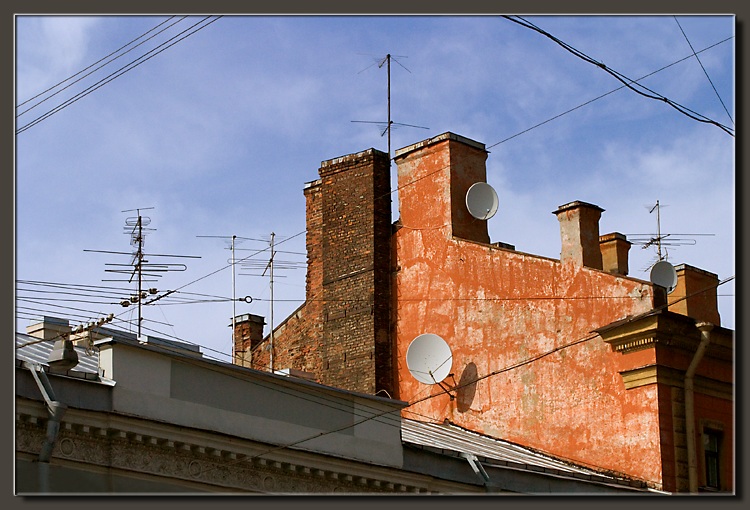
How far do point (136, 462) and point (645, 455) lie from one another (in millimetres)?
7392

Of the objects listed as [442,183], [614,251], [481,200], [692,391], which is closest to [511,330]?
[481,200]

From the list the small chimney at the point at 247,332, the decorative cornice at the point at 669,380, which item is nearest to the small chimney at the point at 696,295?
the decorative cornice at the point at 669,380

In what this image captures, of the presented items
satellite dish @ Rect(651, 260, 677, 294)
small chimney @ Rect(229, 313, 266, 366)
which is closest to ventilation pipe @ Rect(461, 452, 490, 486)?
satellite dish @ Rect(651, 260, 677, 294)

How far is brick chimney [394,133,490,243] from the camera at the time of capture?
72.5 ft

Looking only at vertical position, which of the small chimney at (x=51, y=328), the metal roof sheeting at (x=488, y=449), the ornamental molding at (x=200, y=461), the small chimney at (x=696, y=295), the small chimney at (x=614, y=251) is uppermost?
the small chimney at (x=614, y=251)

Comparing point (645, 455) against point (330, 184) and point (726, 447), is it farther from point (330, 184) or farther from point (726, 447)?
point (330, 184)

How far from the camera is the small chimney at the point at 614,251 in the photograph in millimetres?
23797

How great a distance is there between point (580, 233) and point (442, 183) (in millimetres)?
2337

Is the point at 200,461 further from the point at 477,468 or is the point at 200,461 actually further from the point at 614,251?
the point at 614,251

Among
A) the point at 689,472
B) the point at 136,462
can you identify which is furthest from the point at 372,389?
the point at 136,462

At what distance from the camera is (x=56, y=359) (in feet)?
47.5

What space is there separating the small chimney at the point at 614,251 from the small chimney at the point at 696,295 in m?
1.19

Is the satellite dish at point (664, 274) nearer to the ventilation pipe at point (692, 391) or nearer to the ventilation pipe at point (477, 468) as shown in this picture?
the ventilation pipe at point (692, 391)

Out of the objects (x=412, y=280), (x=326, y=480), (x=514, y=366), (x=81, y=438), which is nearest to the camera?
(x=81, y=438)
